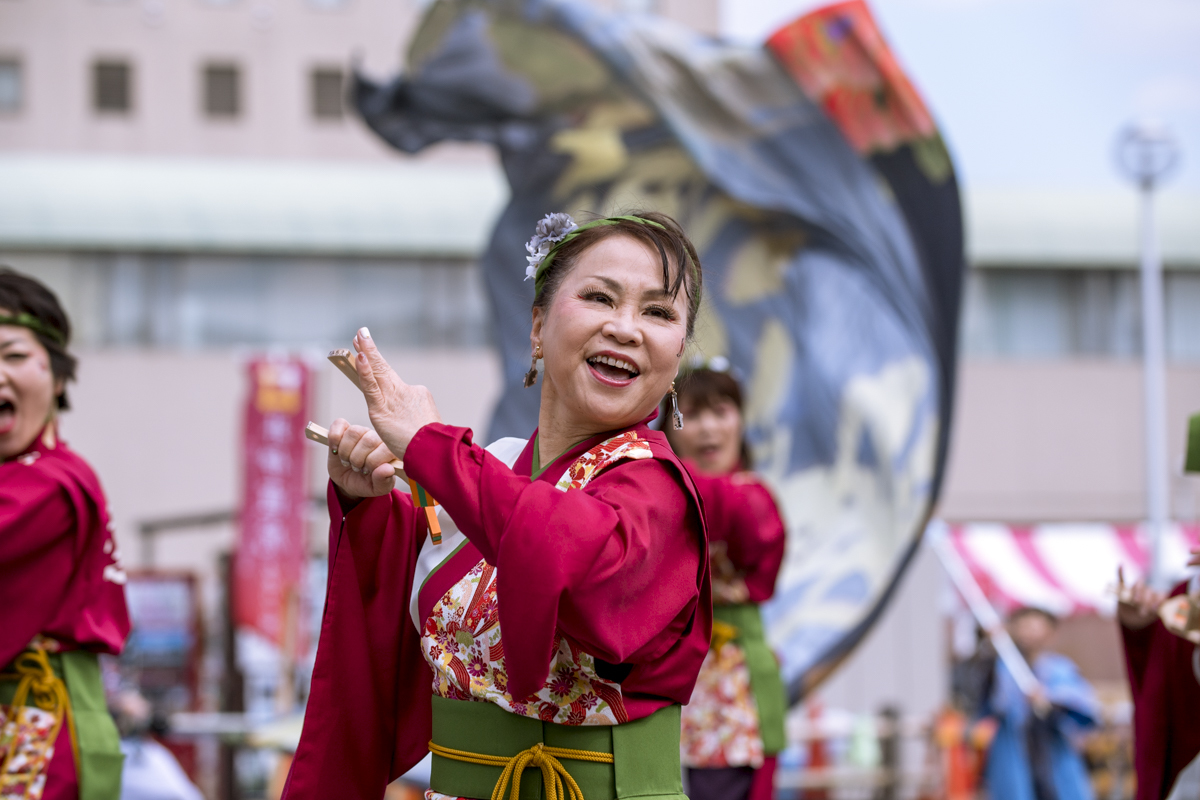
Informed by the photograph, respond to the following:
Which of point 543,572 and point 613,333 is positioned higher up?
point 613,333

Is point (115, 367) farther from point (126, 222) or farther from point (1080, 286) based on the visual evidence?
point (1080, 286)

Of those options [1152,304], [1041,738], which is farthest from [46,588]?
[1152,304]

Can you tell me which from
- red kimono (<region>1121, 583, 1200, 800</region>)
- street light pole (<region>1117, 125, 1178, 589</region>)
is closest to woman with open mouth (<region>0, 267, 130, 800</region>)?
red kimono (<region>1121, 583, 1200, 800</region>)

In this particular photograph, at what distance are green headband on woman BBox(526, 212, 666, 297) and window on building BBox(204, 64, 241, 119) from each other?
14.4 meters

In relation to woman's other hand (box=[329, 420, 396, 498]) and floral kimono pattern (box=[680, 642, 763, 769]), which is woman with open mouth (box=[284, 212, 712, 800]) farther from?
floral kimono pattern (box=[680, 642, 763, 769])

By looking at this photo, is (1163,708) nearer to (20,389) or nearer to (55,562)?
(55,562)

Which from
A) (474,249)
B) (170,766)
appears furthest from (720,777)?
(474,249)

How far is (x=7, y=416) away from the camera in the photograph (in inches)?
93.7

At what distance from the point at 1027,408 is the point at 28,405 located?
45.6 ft

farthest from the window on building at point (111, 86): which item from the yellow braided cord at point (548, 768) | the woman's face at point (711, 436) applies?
the yellow braided cord at point (548, 768)

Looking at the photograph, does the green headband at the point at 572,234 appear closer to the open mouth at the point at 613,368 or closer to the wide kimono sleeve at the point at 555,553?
the open mouth at the point at 613,368

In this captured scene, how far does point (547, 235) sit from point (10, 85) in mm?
15583

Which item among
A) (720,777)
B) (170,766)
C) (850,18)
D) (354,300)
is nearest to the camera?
(720,777)

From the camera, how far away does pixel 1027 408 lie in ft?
48.7
